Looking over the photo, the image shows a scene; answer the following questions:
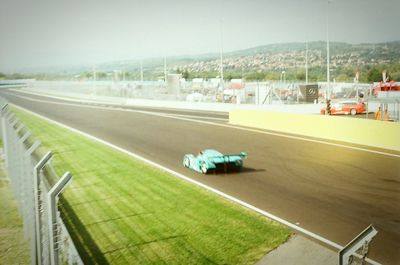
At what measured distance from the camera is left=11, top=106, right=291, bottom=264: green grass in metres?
7.56

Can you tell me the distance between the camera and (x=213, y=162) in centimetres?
1304

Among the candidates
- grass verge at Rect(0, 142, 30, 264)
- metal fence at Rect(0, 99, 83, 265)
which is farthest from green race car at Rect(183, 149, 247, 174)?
metal fence at Rect(0, 99, 83, 265)

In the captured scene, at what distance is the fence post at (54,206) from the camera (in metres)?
4.91

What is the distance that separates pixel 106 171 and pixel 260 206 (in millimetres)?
4582

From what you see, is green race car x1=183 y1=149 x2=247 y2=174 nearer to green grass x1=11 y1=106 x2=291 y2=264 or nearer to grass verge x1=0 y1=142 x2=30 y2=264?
green grass x1=11 y1=106 x2=291 y2=264

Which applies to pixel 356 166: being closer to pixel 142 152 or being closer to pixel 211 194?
pixel 211 194

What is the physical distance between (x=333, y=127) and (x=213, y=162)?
31.7 feet

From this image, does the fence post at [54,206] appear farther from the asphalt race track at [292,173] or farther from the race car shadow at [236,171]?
the race car shadow at [236,171]

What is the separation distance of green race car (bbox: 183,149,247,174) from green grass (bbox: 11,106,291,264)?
127 centimetres

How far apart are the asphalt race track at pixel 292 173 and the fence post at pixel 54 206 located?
5.47m

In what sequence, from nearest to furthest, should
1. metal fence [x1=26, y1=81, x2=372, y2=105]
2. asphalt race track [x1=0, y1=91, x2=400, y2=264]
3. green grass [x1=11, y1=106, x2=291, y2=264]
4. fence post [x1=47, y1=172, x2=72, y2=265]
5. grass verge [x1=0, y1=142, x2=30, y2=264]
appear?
fence post [x1=47, y1=172, x2=72, y2=265]
green grass [x1=11, y1=106, x2=291, y2=264]
grass verge [x1=0, y1=142, x2=30, y2=264]
asphalt race track [x1=0, y1=91, x2=400, y2=264]
metal fence [x1=26, y1=81, x2=372, y2=105]

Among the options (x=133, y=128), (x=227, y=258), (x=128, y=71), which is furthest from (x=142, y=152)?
(x=227, y=258)

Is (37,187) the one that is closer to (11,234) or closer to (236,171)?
(11,234)

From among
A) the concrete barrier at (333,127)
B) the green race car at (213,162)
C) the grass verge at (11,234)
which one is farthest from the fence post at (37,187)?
the concrete barrier at (333,127)
